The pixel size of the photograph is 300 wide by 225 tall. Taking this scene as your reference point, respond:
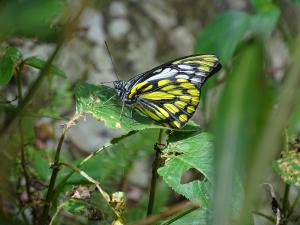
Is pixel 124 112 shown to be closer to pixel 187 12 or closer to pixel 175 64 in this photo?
pixel 175 64

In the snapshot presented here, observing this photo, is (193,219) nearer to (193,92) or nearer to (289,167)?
(289,167)

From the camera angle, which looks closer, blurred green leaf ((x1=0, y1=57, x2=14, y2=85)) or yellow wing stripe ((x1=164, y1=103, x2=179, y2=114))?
blurred green leaf ((x1=0, y1=57, x2=14, y2=85))

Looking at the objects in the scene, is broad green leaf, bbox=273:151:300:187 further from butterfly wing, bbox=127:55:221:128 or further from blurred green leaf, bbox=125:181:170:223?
blurred green leaf, bbox=125:181:170:223

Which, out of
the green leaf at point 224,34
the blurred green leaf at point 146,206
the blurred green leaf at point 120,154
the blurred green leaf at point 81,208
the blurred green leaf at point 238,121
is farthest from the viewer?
the green leaf at point 224,34

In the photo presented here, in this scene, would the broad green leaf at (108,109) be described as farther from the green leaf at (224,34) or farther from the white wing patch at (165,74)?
the green leaf at (224,34)

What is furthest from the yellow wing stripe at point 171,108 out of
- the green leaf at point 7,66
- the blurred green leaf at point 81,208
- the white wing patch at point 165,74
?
the green leaf at point 7,66

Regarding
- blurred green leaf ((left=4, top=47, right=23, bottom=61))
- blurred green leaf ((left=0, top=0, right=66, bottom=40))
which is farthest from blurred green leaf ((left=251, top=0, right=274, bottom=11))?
blurred green leaf ((left=0, top=0, right=66, bottom=40))

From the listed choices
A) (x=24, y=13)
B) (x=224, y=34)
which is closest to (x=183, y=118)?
(x=224, y=34)
